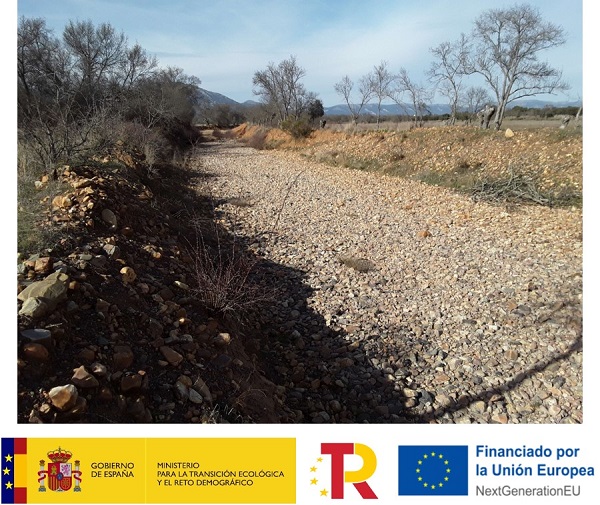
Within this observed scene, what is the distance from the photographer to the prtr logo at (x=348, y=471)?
2.08m

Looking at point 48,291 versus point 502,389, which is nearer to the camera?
point 48,291

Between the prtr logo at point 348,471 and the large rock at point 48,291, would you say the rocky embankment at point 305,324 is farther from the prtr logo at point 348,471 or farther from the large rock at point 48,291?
the prtr logo at point 348,471

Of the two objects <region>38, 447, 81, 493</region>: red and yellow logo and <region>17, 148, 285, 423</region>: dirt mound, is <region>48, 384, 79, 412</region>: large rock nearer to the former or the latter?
<region>17, 148, 285, 423</region>: dirt mound

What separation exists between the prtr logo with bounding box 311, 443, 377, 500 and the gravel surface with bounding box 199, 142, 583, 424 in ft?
2.84

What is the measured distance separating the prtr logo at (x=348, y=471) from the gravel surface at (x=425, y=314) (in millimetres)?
865

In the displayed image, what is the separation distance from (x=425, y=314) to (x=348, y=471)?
267cm

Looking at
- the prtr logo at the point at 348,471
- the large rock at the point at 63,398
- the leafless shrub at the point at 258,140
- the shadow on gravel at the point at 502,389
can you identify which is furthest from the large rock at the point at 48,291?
the leafless shrub at the point at 258,140

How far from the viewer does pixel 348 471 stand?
211cm

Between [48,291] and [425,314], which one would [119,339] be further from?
[425,314]

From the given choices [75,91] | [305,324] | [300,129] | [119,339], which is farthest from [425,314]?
[300,129]

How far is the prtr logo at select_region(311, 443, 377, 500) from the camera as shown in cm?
208

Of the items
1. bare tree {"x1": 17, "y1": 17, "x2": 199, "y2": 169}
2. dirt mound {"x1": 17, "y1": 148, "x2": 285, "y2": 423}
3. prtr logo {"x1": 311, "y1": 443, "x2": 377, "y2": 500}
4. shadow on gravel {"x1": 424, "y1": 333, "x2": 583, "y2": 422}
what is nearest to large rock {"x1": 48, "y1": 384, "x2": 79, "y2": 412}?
dirt mound {"x1": 17, "y1": 148, "x2": 285, "y2": 423}

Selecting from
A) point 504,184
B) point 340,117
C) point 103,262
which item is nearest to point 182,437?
point 103,262

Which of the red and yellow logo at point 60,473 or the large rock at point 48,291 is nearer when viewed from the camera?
the red and yellow logo at point 60,473
